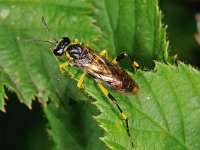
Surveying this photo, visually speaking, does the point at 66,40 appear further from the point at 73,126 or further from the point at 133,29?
the point at 73,126

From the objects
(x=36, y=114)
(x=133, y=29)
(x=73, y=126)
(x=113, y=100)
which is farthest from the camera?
(x=36, y=114)

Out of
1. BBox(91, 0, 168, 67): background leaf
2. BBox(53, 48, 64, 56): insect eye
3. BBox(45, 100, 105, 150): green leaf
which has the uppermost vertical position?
BBox(53, 48, 64, 56): insect eye

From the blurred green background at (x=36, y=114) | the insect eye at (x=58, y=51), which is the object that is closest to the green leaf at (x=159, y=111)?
the insect eye at (x=58, y=51)

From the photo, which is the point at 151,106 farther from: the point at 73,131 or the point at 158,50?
the point at 73,131

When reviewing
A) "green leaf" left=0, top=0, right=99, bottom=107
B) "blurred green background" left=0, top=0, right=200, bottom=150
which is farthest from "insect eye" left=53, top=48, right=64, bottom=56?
"blurred green background" left=0, top=0, right=200, bottom=150

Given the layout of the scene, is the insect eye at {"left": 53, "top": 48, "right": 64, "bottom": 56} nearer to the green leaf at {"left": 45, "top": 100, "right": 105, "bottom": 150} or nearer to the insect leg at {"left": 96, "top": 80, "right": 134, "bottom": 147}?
the green leaf at {"left": 45, "top": 100, "right": 105, "bottom": 150}

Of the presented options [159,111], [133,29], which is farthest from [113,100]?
[133,29]

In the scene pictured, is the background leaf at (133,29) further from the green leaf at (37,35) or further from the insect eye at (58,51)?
the insect eye at (58,51)

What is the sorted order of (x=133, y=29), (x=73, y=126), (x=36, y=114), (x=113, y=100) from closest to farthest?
1. (x=113, y=100)
2. (x=133, y=29)
3. (x=73, y=126)
4. (x=36, y=114)

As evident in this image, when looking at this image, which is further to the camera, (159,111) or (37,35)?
(37,35)
